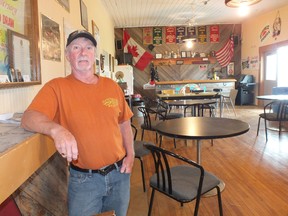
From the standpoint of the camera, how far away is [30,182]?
1405 millimetres

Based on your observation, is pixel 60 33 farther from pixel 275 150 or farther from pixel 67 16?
pixel 275 150

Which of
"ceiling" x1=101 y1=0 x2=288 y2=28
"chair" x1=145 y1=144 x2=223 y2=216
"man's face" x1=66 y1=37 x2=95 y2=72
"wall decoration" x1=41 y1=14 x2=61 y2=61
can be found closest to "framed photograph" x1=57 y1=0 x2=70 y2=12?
"wall decoration" x1=41 y1=14 x2=61 y2=61

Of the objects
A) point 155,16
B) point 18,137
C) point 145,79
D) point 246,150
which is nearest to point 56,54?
point 18,137

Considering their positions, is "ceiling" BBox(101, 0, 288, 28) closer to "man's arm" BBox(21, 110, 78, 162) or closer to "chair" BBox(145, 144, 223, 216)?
"chair" BBox(145, 144, 223, 216)

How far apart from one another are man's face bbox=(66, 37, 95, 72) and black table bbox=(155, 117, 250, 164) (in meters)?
1.09

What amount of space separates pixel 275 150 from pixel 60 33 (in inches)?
141

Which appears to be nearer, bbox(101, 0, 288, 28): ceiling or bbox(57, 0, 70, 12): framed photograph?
bbox(57, 0, 70, 12): framed photograph

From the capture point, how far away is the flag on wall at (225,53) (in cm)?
1052

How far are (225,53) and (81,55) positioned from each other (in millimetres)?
10110

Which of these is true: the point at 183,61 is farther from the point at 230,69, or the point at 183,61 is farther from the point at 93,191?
the point at 93,191

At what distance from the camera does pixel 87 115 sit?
129 cm

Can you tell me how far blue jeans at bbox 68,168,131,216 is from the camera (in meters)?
1.34

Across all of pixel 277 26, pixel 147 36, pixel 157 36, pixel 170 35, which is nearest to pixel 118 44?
pixel 147 36

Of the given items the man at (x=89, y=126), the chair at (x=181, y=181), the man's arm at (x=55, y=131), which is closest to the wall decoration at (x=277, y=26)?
the chair at (x=181, y=181)
